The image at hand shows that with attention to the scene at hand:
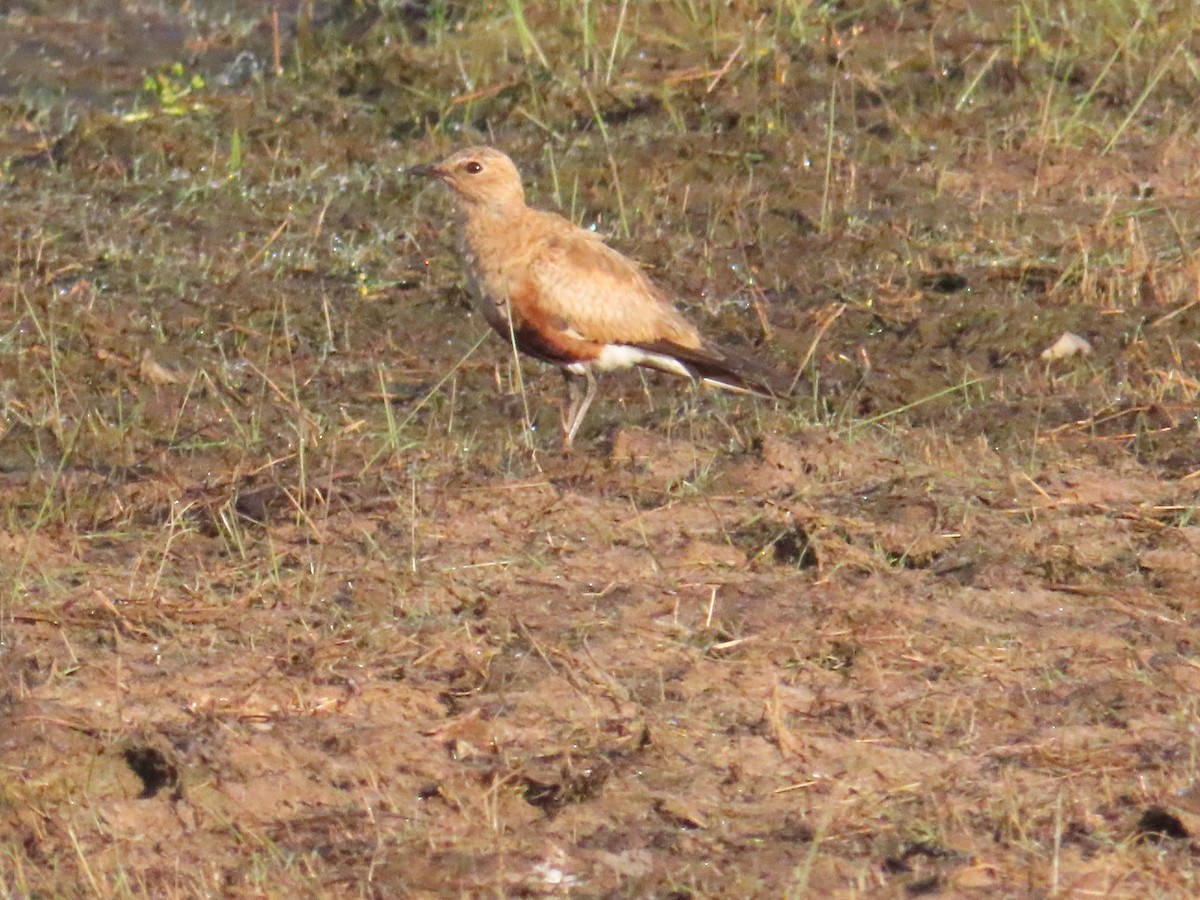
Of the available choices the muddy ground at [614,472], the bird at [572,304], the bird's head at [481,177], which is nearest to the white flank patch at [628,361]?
the bird at [572,304]

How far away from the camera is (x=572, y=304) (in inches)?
264

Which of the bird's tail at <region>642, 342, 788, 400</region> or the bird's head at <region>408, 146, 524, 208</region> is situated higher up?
the bird's head at <region>408, 146, 524, 208</region>

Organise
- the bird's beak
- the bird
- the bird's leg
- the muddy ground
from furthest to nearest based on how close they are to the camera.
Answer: the bird's beak
the bird
the bird's leg
the muddy ground

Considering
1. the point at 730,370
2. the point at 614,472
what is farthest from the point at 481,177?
the point at 614,472

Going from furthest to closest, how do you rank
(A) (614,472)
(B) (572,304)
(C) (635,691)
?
(B) (572,304) → (A) (614,472) → (C) (635,691)

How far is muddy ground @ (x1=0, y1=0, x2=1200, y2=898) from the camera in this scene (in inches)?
166

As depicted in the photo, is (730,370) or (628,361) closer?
(730,370)

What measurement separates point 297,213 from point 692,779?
4622mm

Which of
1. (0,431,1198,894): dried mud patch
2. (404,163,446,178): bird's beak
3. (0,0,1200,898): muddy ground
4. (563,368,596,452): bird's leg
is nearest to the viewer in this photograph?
(0,431,1198,894): dried mud patch

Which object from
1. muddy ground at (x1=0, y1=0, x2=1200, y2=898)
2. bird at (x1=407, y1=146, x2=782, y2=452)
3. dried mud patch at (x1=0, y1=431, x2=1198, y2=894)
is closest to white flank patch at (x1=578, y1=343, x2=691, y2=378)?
bird at (x1=407, y1=146, x2=782, y2=452)

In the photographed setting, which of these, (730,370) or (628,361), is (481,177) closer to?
(628,361)

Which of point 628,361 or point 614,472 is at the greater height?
point 614,472

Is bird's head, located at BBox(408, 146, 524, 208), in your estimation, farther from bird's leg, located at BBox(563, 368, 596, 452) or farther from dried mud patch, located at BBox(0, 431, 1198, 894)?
dried mud patch, located at BBox(0, 431, 1198, 894)

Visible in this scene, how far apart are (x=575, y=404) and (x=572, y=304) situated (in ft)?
1.01
